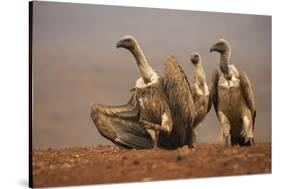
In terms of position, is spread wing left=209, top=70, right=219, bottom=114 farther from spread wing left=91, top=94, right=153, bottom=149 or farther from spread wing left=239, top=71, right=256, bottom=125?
spread wing left=91, top=94, right=153, bottom=149

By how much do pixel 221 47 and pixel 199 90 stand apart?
0.59 m

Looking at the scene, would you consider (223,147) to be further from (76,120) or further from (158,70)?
(76,120)

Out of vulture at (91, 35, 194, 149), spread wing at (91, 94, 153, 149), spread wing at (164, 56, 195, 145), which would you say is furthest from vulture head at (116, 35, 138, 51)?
spread wing at (91, 94, 153, 149)

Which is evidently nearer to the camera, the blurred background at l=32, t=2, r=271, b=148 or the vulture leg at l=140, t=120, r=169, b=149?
the blurred background at l=32, t=2, r=271, b=148

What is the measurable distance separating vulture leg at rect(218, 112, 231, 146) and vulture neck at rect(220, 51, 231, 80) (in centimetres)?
46

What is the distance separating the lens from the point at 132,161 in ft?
22.8

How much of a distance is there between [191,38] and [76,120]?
5.48 feet

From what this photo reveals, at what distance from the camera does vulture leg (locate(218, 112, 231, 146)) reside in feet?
24.7

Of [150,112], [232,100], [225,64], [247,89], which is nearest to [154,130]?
[150,112]

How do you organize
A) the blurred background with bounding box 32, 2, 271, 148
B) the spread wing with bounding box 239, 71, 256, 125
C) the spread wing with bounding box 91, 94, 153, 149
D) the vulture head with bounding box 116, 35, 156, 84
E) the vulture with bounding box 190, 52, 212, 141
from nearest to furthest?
1. the blurred background with bounding box 32, 2, 271, 148
2. the spread wing with bounding box 91, 94, 153, 149
3. the vulture head with bounding box 116, 35, 156, 84
4. the vulture with bounding box 190, 52, 212, 141
5. the spread wing with bounding box 239, 71, 256, 125

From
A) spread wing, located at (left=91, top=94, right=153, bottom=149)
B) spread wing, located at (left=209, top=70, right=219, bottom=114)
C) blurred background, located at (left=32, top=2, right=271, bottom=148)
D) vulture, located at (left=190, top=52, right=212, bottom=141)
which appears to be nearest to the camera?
blurred background, located at (left=32, top=2, right=271, bottom=148)

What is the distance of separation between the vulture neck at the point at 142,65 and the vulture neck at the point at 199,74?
23.2 inches

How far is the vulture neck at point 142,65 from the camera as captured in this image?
7.07m

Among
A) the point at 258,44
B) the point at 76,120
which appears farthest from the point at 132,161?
the point at 258,44
